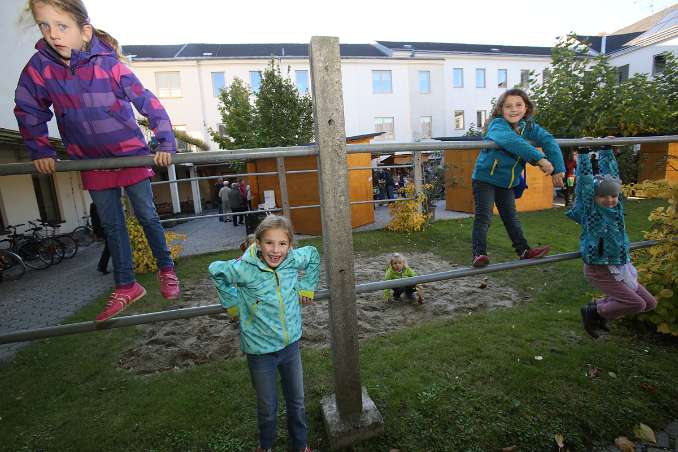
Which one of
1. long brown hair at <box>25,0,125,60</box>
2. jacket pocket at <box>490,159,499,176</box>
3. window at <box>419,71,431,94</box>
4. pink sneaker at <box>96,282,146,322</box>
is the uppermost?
window at <box>419,71,431,94</box>

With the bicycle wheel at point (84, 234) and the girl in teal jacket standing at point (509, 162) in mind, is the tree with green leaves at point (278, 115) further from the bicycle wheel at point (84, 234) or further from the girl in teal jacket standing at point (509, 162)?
the girl in teal jacket standing at point (509, 162)

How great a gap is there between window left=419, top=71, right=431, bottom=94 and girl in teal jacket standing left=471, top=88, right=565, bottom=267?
2861 cm

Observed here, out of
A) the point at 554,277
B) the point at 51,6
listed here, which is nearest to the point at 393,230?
the point at 554,277

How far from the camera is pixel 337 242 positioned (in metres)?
2.13

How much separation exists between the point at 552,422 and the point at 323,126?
8.35 ft

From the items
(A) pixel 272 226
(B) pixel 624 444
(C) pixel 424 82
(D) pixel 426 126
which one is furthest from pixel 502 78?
(A) pixel 272 226

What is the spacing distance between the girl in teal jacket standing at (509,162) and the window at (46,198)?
13897 millimetres

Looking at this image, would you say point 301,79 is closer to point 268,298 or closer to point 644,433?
point 268,298

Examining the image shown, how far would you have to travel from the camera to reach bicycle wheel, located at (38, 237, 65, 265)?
9.80 metres

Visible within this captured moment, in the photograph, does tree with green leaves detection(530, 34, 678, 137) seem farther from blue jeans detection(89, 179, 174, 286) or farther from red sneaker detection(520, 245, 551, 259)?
blue jeans detection(89, 179, 174, 286)

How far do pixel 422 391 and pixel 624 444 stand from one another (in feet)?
4.33

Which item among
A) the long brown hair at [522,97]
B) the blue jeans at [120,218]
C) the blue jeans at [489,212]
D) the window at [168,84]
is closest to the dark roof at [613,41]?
the window at [168,84]

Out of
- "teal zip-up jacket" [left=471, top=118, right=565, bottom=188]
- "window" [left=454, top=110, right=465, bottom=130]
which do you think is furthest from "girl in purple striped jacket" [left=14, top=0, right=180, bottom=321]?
"window" [left=454, top=110, right=465, bottom=130]

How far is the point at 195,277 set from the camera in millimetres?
7348
